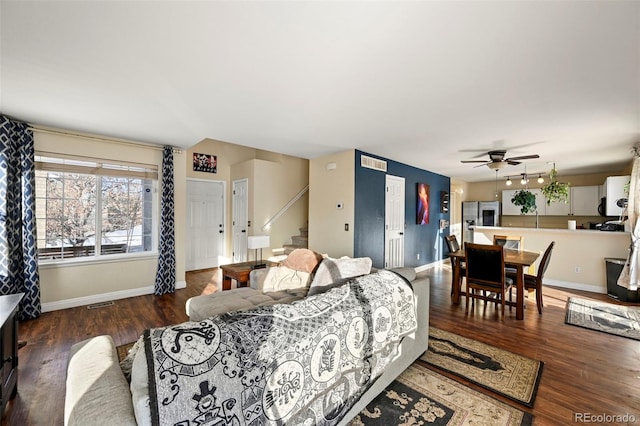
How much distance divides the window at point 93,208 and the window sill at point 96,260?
0.05 meters

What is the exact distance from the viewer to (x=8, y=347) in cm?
178

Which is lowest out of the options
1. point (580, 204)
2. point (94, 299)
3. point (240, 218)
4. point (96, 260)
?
point (94, 299)

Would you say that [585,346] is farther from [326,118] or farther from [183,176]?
[183,176]

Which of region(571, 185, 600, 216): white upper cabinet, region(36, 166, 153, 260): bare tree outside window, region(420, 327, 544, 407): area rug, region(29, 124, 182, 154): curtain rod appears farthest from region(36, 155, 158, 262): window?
region(571, 185, 600, 216): white upper cabinet

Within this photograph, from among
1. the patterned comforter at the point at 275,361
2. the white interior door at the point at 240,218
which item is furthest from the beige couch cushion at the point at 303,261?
the white interior door at the point at 240,218

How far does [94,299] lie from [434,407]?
4.47m

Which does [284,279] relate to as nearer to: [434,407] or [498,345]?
[434,407]

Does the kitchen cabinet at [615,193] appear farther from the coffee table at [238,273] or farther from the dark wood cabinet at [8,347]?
the dark wood cabinet at [8,347]

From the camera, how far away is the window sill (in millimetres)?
3449

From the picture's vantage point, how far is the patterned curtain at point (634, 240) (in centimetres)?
363

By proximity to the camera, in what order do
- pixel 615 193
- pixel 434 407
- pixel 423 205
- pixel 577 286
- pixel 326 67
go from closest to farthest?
pixel 434 407, pixel 326 67, pixel 577 286, pixel 615 193, pixel 423 205

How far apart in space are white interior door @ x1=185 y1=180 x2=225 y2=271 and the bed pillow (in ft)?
14.8

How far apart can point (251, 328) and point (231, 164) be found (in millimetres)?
5750

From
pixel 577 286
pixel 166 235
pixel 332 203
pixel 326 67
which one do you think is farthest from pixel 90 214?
pixel 577 286
